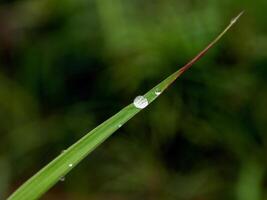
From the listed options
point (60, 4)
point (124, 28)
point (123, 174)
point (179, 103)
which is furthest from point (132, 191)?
point (60, 4)

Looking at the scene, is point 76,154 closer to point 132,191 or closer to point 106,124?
point 106,124

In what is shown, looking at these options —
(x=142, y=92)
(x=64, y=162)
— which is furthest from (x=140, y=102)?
(x=142, y=92)

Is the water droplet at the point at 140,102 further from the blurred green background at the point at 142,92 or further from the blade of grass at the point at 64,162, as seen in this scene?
the blurred green background at the point at 142,92

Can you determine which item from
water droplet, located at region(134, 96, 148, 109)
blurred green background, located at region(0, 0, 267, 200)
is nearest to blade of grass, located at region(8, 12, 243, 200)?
water droplet, located at region(134, 96, 148, 109)

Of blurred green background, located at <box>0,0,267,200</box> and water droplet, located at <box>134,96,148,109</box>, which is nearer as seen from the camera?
water droplet, located at <box>134,96,148,109</box>

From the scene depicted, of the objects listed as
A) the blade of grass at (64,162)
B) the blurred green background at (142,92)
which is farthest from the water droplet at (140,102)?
the blurred green background at (142,92)

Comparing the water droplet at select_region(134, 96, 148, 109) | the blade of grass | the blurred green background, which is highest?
the water droplet at select_region(134, 96, 148, 109)

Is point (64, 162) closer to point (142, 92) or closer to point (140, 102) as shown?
point (140, 102)

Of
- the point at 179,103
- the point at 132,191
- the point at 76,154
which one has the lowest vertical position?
the point at 132,191

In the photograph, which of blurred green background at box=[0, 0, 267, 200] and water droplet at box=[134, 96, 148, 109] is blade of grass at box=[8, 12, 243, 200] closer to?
water droplet at box=[134, 96, 148, 109]
